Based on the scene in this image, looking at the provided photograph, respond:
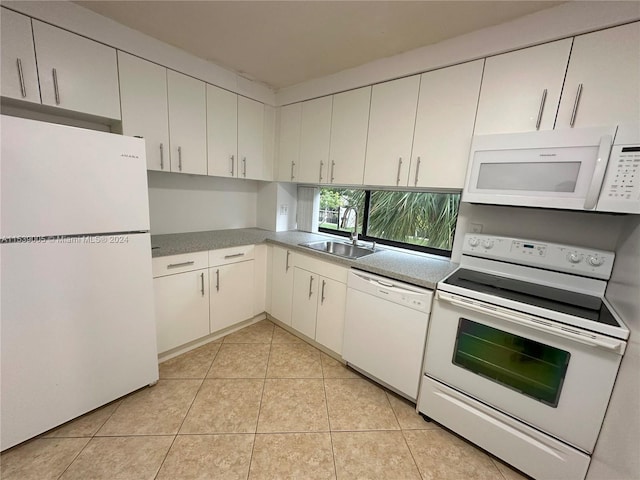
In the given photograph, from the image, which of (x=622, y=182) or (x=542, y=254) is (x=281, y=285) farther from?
(x=622, y=182)

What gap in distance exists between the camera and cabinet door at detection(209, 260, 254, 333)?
2252 millimetres

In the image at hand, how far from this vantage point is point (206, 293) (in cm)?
218

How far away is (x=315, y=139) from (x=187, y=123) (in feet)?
3.63

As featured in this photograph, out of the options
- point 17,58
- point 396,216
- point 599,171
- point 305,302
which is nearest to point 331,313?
point 305,302

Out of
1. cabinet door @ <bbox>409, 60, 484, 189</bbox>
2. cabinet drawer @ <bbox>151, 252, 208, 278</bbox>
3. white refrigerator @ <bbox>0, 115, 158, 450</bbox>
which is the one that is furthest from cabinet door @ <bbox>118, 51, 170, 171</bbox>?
cabinet door @ <bbox>409, 60, 484, 189</bbox>

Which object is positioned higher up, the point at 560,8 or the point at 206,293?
the point at 560,8

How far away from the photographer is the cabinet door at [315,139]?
2346 millimetres

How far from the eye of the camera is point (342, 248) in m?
2.56

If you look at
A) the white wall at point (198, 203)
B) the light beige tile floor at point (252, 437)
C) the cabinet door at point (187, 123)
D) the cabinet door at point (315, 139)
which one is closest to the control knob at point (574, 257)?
the light beige tile floor at point (252, 437)

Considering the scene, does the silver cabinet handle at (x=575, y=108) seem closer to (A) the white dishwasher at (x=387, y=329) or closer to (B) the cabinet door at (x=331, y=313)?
(A) the white dishwasher at (x=387, y=329)

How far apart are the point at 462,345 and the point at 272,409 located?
125 cm

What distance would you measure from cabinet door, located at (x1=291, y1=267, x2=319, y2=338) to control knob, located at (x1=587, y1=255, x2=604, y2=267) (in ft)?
5.63

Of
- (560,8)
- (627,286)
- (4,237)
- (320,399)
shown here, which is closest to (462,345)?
(627,286)

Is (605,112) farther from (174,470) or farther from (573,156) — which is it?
(174,470)
